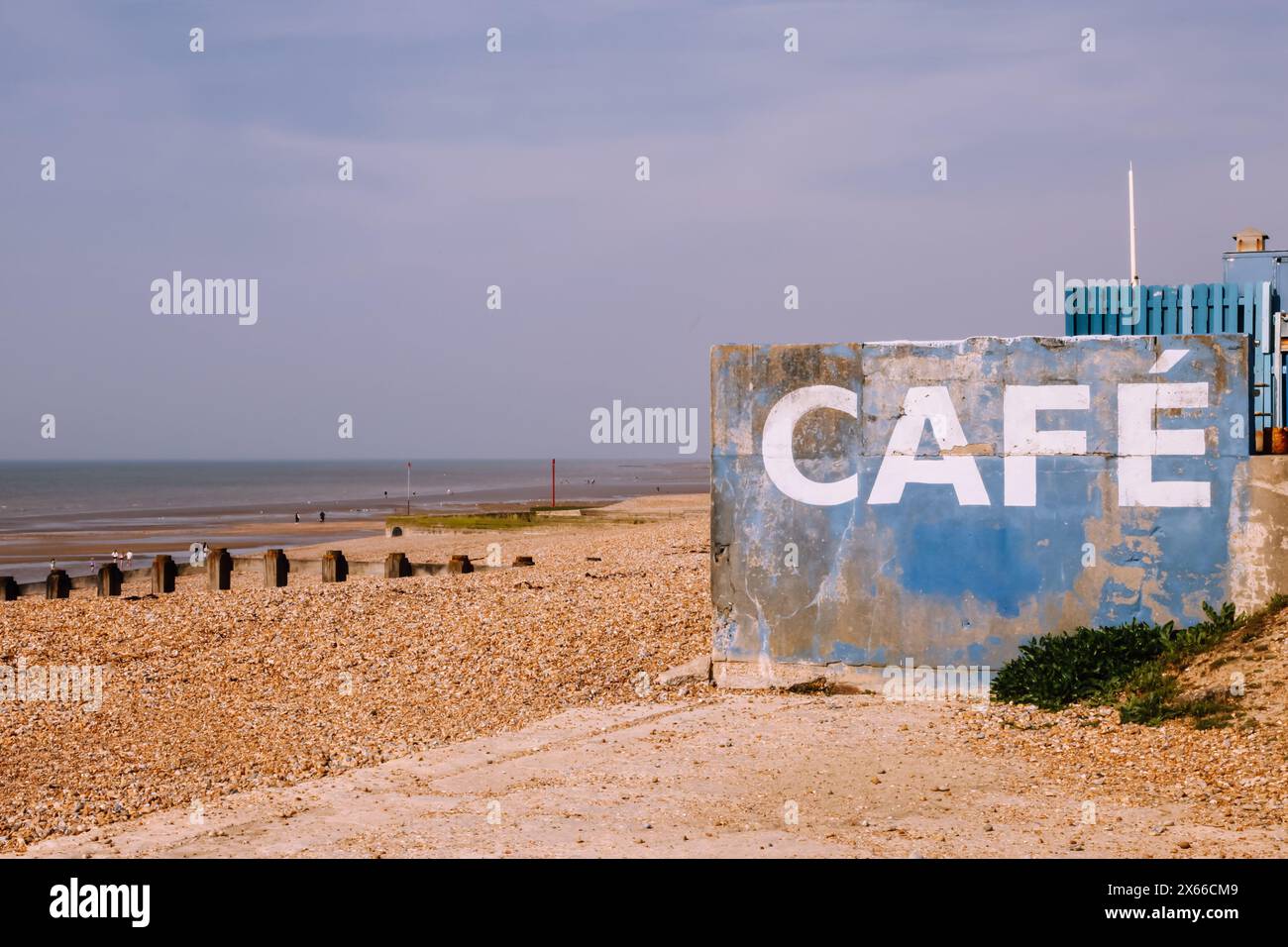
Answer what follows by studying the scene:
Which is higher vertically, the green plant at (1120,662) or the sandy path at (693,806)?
the green plant at (1120,662)

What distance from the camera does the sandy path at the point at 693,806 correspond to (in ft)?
23.5

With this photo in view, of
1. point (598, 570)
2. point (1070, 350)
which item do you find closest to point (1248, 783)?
point (1070, 350)

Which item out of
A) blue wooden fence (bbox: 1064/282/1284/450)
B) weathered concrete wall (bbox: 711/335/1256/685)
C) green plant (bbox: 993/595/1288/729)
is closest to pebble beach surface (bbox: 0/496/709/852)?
weathered concrete wall (bbox: 711/335/1256/685)

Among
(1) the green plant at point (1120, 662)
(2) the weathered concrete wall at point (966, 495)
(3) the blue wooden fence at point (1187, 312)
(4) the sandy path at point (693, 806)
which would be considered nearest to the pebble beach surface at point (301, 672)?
(4) the sandy path at point (693, 806)

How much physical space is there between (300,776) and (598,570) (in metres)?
10.9

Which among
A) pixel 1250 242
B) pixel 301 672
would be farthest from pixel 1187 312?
pixel 301 672

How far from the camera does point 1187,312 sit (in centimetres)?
1500

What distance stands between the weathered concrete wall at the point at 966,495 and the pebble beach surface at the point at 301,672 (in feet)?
5.96
